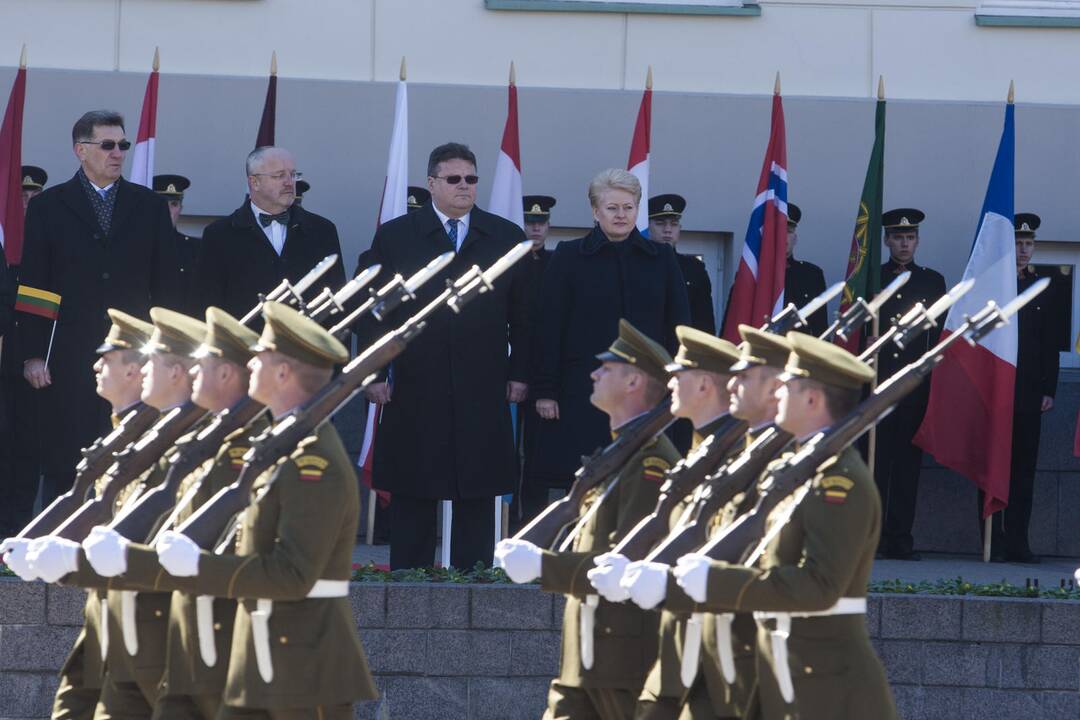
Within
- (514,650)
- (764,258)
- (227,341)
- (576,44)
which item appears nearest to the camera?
(227,341)

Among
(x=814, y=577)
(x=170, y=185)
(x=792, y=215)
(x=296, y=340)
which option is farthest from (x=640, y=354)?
(x=170, y=185)

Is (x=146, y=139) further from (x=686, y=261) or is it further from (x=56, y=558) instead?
(x=56, y=558)

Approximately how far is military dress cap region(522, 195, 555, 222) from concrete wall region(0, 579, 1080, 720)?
3881mm

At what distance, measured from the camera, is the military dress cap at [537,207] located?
11180mm

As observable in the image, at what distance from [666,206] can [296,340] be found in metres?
5.68

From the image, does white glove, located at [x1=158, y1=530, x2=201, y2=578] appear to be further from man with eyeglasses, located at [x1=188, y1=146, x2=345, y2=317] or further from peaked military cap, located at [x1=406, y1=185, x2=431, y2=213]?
peaked military cap, located at [x1=406, y1=185, x2=431, y2=213]

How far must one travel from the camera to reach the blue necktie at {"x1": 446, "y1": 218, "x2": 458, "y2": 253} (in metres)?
8.80

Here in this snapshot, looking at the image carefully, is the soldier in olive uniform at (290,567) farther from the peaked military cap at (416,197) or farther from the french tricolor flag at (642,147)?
the peaked military cap at (416,197)

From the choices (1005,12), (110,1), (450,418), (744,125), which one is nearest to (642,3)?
(744,125)

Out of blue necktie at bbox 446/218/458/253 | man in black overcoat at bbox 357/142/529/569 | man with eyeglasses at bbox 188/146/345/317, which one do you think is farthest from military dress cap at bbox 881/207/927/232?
man with eyeglasses at bbox 188/146/345/317

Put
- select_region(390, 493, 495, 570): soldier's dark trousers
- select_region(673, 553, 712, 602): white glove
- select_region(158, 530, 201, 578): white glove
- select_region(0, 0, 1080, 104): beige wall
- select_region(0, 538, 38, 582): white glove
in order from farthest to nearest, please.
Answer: select_region(0, 0, 1080, 104): beige wall < select_region(390, 493, 495, 570): soldier's dark trousers < select_region(0, 538, 38, 582): white glove < select_region(158, 530, 201, 578): white glove < select_region(673, 553, 712, 602): white glove

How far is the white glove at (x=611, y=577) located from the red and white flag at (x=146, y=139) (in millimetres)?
6165

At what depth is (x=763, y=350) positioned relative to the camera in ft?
18.3

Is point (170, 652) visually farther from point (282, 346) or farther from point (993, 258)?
point (993, 258)
